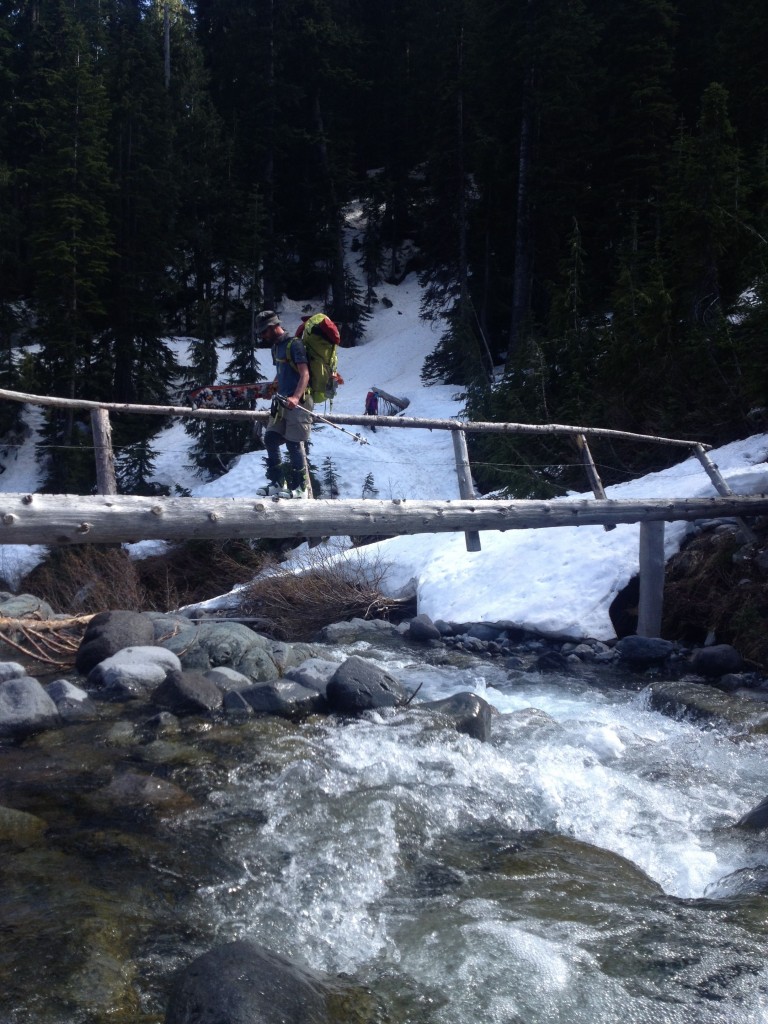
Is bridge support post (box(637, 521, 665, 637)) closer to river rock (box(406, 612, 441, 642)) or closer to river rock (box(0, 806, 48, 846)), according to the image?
river rock (box(406, 612, 441, 642))

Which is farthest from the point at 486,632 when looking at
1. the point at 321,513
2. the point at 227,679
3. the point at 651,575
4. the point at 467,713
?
the point at 321,513

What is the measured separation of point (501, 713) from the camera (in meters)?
7.98

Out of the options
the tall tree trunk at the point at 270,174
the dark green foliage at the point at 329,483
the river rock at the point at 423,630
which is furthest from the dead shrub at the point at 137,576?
the tall tree trunk at the point at 270,174

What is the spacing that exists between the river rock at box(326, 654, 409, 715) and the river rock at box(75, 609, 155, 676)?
2.79 meters

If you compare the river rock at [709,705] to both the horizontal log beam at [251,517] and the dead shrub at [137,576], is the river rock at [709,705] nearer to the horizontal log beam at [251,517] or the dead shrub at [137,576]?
the horizontal log beam at [251,517]

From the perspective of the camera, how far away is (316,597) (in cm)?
1304

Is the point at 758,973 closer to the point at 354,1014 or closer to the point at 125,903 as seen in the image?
the point at 354,1014

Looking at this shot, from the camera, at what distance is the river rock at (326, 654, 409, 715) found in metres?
7.81

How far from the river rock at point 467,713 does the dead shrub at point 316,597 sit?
514 centimetres

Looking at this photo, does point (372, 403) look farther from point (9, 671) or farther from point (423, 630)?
point (9, 671)

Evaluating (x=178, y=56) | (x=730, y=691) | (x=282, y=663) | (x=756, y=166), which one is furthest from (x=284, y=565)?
(x=178, y=56)

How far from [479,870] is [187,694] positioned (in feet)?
11.9

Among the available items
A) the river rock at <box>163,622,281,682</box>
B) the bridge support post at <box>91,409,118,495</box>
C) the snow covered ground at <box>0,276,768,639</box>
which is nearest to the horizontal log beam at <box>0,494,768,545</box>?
the bridge support post at <box>91,409,118,495</box>

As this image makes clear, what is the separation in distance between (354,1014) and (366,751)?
10.2 feet
